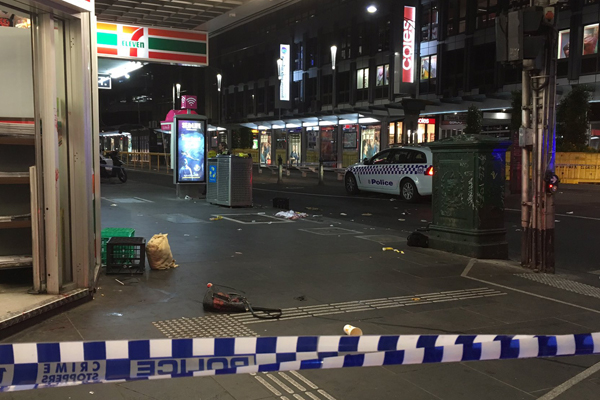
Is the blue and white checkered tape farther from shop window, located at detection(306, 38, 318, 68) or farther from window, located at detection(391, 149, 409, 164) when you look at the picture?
shop window, located at detection(306, 38, 318, 68)

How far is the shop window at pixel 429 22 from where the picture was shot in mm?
40406

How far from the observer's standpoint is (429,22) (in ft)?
134

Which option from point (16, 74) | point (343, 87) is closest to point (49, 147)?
point (16, 74)

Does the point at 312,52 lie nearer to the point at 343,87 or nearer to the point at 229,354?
the point at 343,87

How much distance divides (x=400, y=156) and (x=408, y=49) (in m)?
18.2

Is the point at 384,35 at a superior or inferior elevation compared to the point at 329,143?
superior

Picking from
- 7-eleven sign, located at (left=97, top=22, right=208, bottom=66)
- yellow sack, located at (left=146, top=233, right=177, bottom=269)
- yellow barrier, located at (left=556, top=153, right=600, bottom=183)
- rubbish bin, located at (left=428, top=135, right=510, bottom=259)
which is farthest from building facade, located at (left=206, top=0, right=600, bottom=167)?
yellow sack, located at (left=146, top=233, right=177, bottom=269)

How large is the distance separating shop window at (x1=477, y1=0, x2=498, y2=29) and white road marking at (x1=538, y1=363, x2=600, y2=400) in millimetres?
35565

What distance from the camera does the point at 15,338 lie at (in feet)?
15.7

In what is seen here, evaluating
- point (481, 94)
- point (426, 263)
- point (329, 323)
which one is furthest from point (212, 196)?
point (481, 94)

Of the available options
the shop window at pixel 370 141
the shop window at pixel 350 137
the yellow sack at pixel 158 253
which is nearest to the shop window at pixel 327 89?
the shop window at pixel 350 137

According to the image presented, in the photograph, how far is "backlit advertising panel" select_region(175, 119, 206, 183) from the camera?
1698cm

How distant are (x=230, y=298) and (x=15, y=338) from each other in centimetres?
200

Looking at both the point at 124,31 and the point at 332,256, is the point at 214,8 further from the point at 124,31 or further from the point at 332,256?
the point at 332,256
